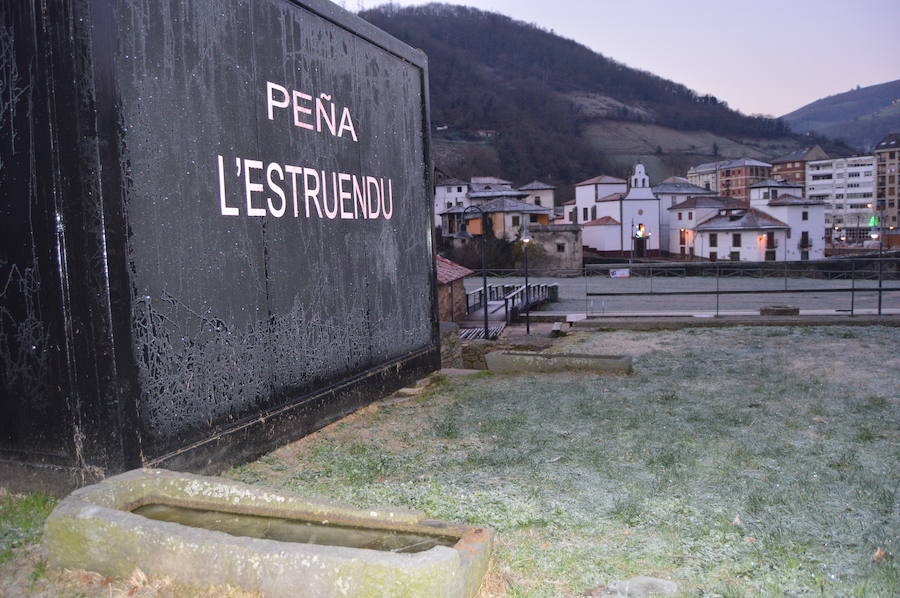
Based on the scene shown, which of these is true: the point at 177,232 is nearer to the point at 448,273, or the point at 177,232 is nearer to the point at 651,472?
the point at 651,472

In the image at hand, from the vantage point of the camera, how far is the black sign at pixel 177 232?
541 centimetres

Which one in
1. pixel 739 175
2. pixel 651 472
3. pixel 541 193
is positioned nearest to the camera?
pixel 651 472

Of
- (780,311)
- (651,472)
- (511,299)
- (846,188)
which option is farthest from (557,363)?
(846,188)

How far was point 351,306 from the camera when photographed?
28.7ft

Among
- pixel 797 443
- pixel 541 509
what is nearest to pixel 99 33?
pixel 541 509

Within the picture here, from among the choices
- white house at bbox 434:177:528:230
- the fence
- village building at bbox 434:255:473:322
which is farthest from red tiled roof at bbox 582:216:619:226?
village building at bbox 434:255:473:322

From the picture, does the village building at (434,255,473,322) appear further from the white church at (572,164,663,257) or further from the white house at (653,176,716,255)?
the white house at (653,176,716,255)

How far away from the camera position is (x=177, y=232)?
6070mm

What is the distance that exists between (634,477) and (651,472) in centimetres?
24

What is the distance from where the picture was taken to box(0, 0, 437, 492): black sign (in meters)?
5.41

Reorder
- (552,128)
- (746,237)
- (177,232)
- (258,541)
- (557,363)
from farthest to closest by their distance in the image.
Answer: (552,128) → (746,237) → (557,363) → (177,232) → (258,541)

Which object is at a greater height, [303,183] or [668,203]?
[668,203]

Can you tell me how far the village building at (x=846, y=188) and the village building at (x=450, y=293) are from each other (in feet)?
296

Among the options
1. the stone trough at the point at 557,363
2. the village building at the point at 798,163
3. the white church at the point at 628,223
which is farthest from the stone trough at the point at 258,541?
the village building at the point at 798,163
